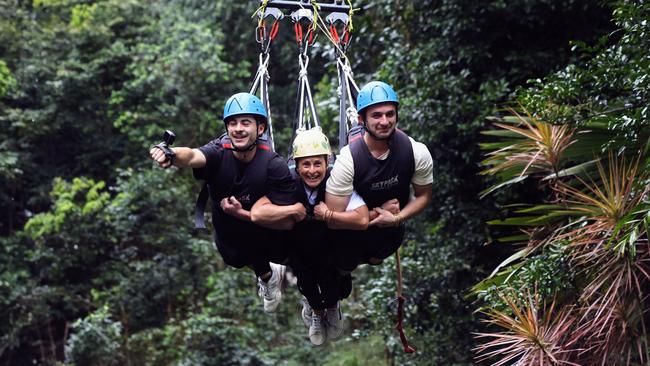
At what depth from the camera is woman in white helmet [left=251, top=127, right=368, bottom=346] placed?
4848 mm

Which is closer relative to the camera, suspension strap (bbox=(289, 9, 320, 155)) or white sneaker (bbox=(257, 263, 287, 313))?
suspension strap (bbox=(289, 9, 320, 155))

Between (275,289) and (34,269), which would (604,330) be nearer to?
(275,289)

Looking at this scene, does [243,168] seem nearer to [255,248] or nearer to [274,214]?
[274,214]

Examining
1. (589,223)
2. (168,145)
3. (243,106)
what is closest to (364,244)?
(243,106)

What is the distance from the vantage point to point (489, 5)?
8.32 meters

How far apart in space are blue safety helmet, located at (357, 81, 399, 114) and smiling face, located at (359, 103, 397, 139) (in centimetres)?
3

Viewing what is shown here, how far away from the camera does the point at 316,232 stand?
17.3ft

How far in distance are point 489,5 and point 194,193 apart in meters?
6.48

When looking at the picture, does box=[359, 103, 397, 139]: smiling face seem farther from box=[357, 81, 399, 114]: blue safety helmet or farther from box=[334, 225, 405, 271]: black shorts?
box=[334, 225, 405, 271]: black shorts

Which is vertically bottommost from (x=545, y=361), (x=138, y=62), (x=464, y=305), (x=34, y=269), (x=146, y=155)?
(x=545, y=361)

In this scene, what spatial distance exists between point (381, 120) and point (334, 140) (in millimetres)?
8245

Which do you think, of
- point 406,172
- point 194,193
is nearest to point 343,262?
point 406,172

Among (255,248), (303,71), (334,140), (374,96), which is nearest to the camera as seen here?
(374,96)

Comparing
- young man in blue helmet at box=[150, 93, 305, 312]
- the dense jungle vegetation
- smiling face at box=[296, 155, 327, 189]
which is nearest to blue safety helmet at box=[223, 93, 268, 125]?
young man in blue helmet at box=[150, 93, 305, 312]
